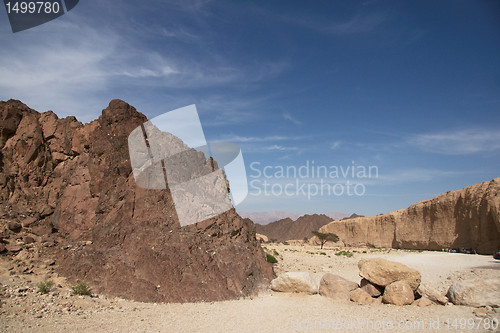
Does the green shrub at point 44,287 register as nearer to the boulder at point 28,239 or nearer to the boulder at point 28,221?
the boulder at point 28,239

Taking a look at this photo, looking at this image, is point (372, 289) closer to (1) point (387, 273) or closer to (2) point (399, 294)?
(1) point (387, 273)

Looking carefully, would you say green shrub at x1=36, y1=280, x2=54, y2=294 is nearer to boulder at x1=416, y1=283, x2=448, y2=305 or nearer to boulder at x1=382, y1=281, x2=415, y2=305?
boulder at x1=382, y1=281, x2=415, y2=305

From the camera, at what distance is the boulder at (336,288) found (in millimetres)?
12157

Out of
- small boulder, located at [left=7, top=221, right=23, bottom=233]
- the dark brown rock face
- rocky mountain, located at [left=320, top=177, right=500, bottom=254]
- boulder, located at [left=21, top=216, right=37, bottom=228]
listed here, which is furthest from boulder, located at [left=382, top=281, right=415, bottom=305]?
rocky mountain, located at [left=320, top=177, right=500, bottom=254]

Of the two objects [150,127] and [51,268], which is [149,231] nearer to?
[51,268]

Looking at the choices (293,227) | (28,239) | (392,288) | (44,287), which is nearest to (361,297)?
(392,288)

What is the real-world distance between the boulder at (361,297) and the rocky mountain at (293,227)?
109 meters

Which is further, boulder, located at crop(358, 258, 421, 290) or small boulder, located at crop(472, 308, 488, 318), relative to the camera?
boulder, located at crop(358, 258, 421, 290)

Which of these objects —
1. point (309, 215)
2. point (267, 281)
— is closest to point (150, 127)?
point (267, 281)

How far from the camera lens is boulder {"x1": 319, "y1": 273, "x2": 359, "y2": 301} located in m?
12.2

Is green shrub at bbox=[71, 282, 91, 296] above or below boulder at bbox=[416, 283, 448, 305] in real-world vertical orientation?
above

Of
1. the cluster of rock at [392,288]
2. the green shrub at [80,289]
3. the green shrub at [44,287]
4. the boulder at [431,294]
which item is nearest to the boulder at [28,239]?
the green shrub at [44,287]

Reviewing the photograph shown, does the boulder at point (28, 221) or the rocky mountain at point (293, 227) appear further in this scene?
the rocky mountain at point (293, 227)

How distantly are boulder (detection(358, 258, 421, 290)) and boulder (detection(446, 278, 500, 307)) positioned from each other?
4.17ft
